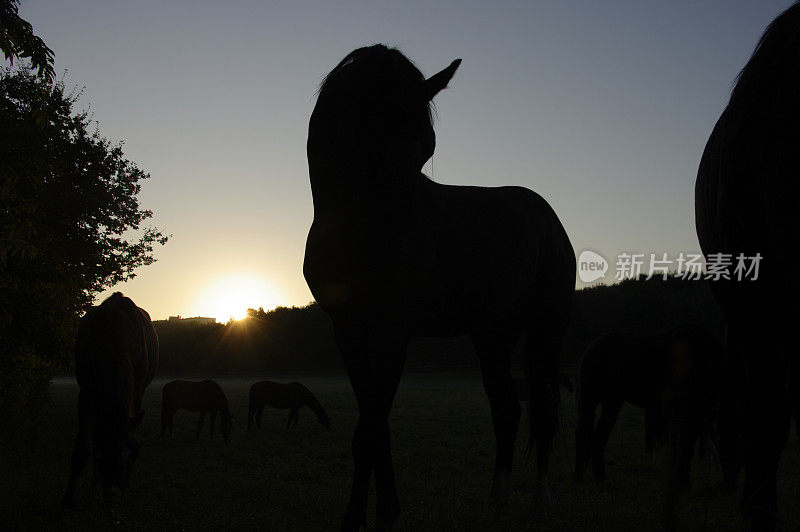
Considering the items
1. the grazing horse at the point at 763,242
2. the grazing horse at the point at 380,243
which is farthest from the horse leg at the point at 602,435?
the grazing horse at the point at 763,242

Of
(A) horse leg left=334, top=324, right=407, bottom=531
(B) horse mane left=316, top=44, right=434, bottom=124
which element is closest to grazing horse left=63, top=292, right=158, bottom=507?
(A) horse leg left=334, top=324, right=407, bottom=531

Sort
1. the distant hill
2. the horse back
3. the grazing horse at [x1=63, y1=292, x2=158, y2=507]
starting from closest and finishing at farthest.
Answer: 1. the grazing horse at [x1=63, y1=292, x2=158, y2=507]
2. the horse back
3. the distant hill

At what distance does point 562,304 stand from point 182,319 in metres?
64.7

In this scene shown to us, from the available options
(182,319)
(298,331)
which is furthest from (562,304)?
(182,319)

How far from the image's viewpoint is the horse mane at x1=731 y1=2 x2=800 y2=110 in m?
2.52

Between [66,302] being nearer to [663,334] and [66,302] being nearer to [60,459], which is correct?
[60,459]

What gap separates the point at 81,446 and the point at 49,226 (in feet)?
33.5

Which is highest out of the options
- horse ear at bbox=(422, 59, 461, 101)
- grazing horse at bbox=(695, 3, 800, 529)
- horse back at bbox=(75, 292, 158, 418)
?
horse ear at bbox=(422, 59, 461, 101)

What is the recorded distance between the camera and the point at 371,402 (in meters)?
3.48

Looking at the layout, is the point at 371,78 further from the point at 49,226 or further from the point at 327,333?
the point at 327,333

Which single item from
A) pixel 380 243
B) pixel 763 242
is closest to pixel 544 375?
pixel 380 243

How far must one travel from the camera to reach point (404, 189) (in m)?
3.63

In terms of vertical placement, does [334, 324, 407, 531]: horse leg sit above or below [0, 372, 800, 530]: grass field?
above

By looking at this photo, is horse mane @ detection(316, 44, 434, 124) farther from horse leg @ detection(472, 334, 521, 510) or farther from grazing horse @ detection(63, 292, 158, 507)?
grazing horse @ detection(63, 292, 158, 507)
